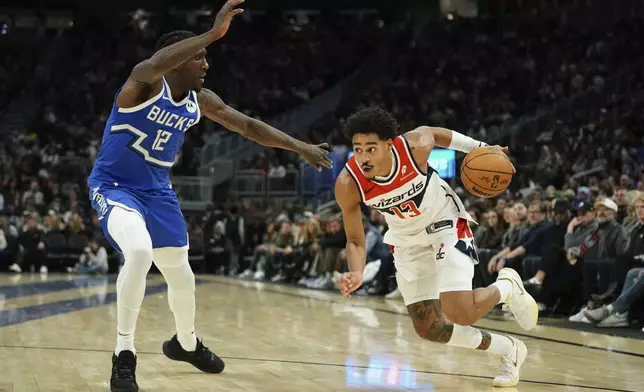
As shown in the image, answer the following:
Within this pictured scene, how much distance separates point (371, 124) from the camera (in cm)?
525

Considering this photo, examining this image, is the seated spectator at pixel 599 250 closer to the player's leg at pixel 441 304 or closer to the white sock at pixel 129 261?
the player's leg at pixel 441 304

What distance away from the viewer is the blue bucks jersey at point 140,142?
541 centimetres

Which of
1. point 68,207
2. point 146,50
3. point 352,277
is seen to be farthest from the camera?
point 146,50

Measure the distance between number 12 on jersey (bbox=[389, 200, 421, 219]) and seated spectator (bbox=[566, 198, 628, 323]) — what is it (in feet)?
14.3

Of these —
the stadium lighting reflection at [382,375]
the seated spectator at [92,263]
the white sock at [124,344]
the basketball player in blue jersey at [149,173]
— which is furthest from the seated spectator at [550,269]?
the seated spectator at [92,263]

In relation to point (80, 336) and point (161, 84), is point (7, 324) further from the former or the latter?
point (161, 84)

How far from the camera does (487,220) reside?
38.9ft

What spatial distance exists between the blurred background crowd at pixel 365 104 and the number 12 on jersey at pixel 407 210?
398cm

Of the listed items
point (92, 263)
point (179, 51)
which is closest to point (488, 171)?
point (179, 51)

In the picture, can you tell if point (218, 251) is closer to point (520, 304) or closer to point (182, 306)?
point (182, 306)

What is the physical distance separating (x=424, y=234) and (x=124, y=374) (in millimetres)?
2038

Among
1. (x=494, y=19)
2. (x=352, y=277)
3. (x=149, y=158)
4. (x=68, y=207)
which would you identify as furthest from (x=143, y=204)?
(x=494, y=19)

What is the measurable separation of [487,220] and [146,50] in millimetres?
20934

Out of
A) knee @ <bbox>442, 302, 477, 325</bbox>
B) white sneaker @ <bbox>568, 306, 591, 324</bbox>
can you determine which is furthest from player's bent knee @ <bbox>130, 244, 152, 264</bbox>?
white sneaker @ <bbox>568, 306, 591, 324</bbox>
